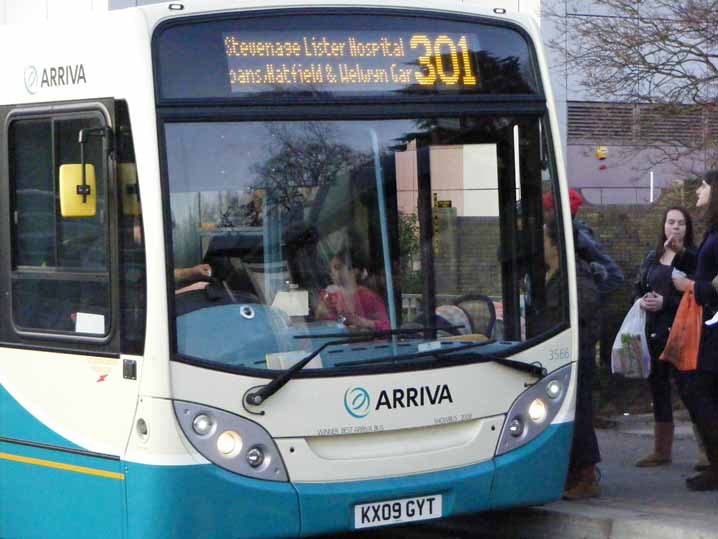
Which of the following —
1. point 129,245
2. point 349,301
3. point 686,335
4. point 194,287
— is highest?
point 129,245

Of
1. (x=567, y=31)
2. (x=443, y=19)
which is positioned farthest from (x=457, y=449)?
(x=567, y=31)

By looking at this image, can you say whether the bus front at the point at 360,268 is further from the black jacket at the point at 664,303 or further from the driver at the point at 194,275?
the black jacket at the point at 664,303

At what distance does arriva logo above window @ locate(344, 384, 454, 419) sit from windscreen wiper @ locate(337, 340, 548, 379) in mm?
143

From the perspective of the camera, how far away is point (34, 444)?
259 inches

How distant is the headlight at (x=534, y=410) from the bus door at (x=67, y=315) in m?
1.93

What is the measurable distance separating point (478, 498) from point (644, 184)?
21.7 metres

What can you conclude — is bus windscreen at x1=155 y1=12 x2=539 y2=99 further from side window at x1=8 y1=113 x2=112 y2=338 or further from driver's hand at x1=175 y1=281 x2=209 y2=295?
driver's hand at x1=175 y1=281 x2=209 y2=295

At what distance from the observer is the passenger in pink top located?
6410 millimetres

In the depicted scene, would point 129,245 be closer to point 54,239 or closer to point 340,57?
point 54,239

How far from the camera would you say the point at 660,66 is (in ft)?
50.4

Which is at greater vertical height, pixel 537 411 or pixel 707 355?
pixel 707 355

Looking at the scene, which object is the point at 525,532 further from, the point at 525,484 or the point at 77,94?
the point at 77,94

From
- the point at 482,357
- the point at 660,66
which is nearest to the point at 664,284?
the point at 482,357

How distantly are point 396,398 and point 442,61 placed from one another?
5.70 feet
